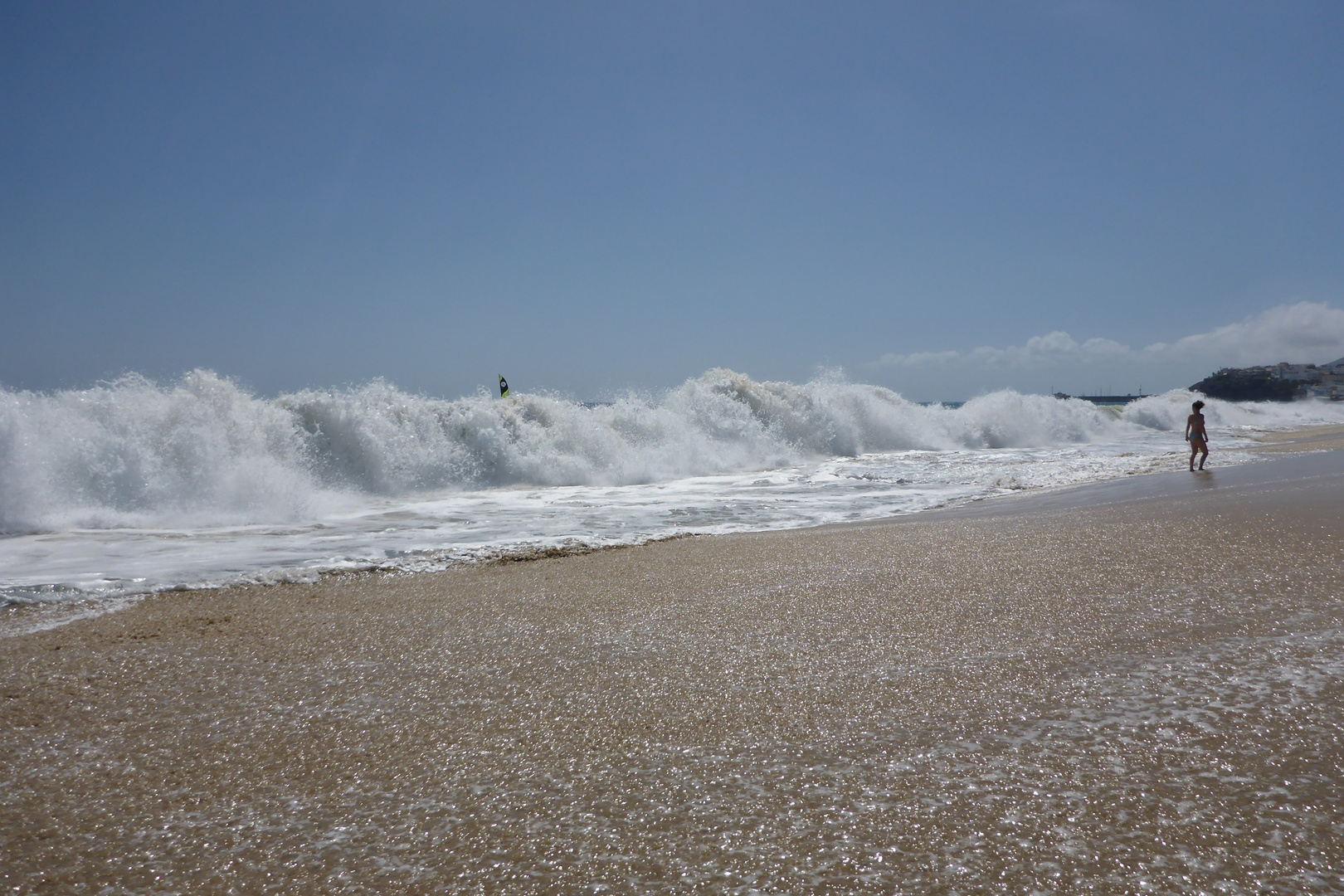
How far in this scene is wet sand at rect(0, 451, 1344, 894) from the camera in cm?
176

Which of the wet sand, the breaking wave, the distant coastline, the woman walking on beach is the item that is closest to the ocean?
the breaking wave

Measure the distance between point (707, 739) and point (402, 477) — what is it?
34.7 feet

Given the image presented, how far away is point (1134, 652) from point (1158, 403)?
32.9 metres

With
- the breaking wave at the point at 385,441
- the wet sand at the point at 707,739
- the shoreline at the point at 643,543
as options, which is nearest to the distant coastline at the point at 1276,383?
the breaking wave at the point at 385,441

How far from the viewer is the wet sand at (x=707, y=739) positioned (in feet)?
5.77

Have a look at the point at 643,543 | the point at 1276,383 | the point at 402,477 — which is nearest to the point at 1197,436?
the point at 643,543

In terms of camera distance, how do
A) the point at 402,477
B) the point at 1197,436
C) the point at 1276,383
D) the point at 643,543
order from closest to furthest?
1. the point at 643,543
2. the point at 1197,436
3. the point at 402,477
4. the point at 1276,383

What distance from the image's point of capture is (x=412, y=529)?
7715 millimetres

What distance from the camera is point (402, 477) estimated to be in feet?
39.7

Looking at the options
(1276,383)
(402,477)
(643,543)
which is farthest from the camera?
(1276,383)

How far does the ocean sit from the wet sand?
191cm

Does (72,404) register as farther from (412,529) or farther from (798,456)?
Result: (798,456)

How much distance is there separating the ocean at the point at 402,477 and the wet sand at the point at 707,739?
1915mm

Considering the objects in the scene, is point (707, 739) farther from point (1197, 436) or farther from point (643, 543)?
point (1197, 436)
